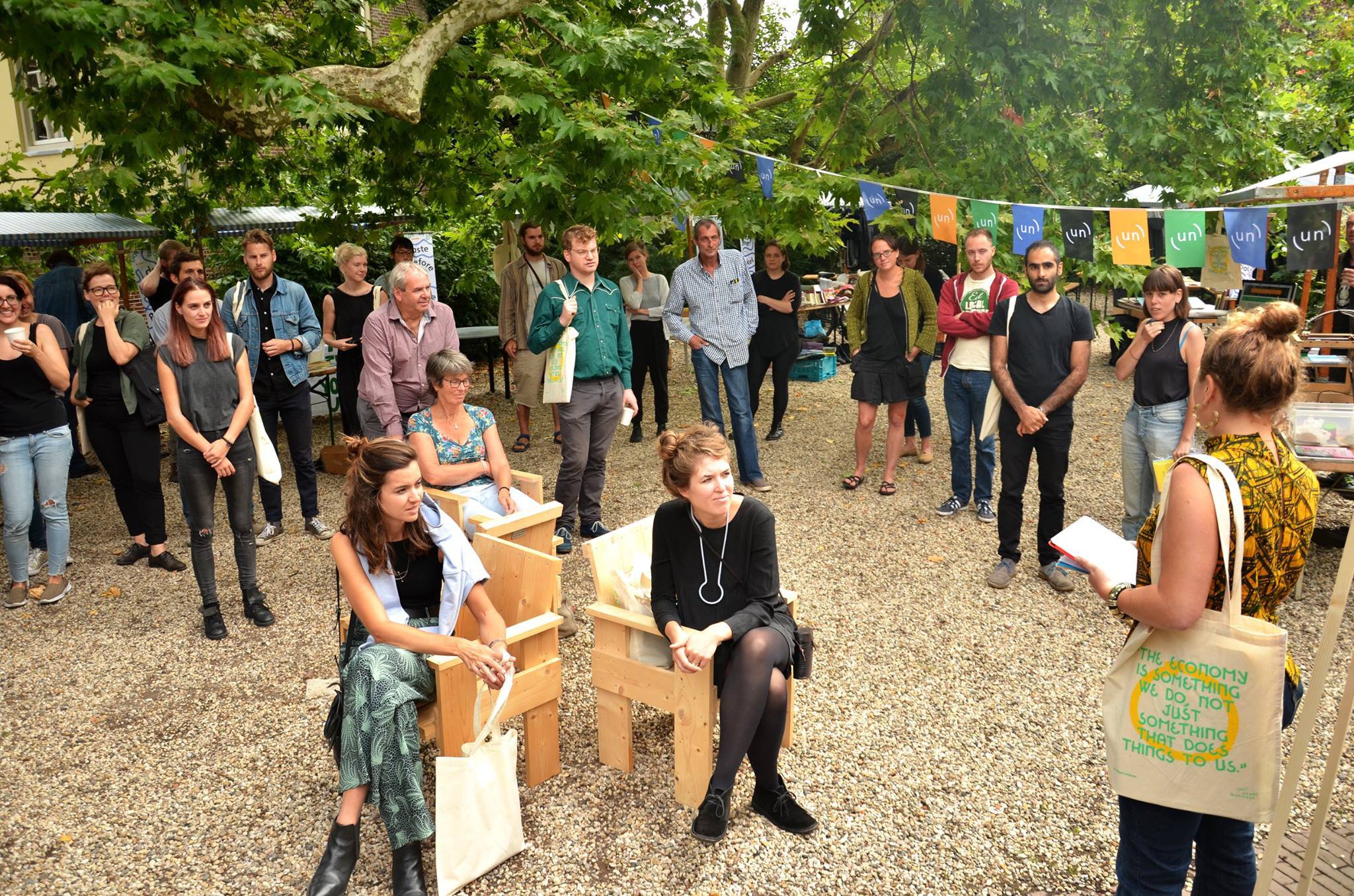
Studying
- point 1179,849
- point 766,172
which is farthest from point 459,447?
point 766,172

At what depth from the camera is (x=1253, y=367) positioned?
2.25 m

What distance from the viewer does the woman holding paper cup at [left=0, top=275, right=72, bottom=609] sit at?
5457 mm

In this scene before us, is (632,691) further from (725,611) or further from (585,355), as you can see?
(585,355)

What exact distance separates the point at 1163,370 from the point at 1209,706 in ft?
11.7

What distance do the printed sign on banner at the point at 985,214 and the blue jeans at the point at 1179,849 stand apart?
492 cm

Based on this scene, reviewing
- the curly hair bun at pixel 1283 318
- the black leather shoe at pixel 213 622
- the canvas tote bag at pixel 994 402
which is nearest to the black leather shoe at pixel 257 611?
the black leather shoe at pixel 213 622

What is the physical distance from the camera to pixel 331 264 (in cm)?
1196

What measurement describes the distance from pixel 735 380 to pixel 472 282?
6.40 meters

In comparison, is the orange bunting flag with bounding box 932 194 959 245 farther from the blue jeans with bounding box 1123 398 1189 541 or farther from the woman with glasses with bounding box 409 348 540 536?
the woman with glasses with bounding box 409 348 540 536

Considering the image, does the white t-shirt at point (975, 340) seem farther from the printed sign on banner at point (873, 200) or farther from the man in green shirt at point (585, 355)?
the man in green shirt at point (585, 355)

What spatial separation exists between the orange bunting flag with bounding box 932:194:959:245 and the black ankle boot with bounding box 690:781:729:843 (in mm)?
4948

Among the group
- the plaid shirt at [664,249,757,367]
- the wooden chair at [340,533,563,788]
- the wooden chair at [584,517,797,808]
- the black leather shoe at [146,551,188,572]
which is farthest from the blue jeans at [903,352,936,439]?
the black leather shoe at [146,551,188,572]

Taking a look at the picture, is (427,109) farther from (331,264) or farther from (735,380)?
(331,264)

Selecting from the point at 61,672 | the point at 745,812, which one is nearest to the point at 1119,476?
the point at 745,812
